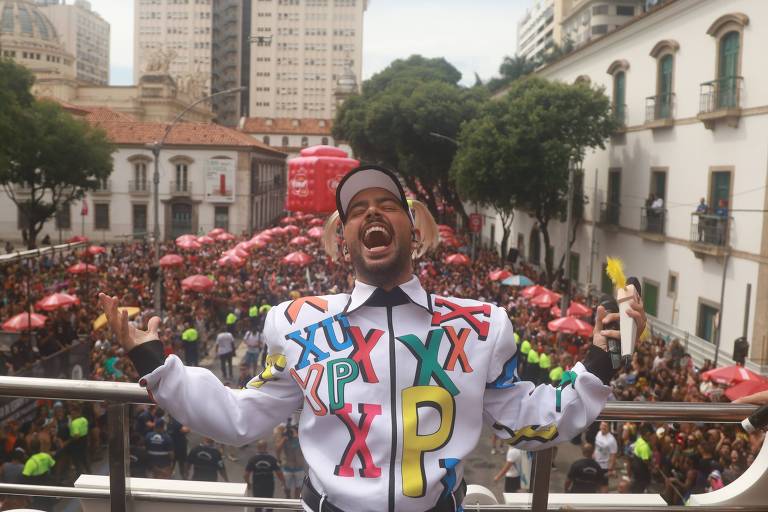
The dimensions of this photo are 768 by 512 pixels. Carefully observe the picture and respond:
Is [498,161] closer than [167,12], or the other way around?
[498,161]

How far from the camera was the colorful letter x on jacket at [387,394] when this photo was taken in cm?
204

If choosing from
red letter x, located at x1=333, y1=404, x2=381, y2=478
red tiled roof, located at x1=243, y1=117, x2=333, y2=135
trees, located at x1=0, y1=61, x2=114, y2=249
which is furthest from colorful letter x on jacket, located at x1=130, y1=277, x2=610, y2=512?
red tiled roof, located at x1=243, y1=117, x2=333, y2=135

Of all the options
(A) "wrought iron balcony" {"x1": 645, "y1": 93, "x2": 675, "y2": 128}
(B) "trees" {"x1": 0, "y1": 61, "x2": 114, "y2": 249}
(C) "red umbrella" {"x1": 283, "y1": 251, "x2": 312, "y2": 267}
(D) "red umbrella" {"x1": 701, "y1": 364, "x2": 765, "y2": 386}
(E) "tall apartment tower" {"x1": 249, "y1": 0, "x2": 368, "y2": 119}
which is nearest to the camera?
(D) "red umbrella" {"x1": 701, "y1": 364, "x2": 765, "y2": 386}

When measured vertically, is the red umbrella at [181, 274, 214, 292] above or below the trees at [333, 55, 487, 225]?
Result: below

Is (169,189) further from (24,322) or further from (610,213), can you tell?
(24,322)

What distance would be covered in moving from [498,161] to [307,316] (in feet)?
80.1

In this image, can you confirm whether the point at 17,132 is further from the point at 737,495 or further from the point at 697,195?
the point at 737,495

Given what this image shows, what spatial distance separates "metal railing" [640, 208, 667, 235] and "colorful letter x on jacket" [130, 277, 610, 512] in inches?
855

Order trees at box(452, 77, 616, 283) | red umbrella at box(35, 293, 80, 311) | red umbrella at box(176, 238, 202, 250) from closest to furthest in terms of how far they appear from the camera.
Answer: red umbrella at box(35, 293, 80, 311) → trees at box(452, 77, 616, 283) → red umbrella at box(176, 238, 202, 250)

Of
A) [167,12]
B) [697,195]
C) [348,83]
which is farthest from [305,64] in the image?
[697,195]

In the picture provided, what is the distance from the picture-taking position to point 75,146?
36844mm

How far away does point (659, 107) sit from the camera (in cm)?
2286

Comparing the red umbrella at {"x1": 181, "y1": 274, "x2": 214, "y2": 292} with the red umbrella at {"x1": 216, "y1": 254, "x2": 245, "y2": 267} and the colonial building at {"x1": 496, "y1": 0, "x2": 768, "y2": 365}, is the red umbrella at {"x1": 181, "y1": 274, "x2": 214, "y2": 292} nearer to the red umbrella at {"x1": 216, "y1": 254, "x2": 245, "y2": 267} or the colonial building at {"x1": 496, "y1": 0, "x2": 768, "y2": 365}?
the red umbrella at {"x1": 216, "y1": 254, "x2": 245, "y2": 267}

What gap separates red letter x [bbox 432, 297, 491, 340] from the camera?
2205 millimetres
